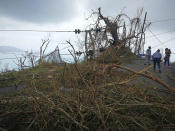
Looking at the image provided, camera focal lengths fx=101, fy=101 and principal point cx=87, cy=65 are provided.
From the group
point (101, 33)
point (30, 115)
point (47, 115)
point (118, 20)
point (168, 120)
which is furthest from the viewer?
point (118, 20)

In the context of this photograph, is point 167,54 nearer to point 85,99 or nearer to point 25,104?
point 85,99

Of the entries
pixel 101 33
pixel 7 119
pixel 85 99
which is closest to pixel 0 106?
pixel 7 119

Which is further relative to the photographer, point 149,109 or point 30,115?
point 149,109

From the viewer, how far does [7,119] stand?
1262mm

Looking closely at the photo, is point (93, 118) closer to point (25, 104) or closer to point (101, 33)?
point (25, 104)

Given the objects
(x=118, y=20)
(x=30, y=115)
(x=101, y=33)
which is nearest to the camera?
(x=30, y=115)

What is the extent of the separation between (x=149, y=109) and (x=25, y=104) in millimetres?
1854

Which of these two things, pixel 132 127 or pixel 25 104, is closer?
pixel 132 127

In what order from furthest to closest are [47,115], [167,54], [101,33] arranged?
[167,54] → [101,33] → [47,115]

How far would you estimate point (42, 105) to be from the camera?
1.28m

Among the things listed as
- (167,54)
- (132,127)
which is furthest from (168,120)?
(167,54)

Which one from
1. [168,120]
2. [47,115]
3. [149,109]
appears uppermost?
[47,115]

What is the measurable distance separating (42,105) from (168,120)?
185cm

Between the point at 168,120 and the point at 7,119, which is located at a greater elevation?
the point at 7,119
